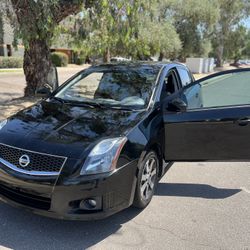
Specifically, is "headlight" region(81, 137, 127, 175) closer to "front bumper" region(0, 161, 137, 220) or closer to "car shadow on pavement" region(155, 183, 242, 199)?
"front bumper" region(0, 161, 137, 220)

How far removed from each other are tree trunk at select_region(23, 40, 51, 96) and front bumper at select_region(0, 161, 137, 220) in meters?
6.68

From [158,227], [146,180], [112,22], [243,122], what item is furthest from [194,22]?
[158,227]

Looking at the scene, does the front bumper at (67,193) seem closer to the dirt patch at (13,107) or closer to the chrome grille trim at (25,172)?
the chrome grille trim at (25,172)

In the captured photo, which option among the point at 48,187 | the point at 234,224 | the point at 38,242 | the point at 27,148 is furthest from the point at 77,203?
the point at 234,224

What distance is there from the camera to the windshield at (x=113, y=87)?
13.8 feet

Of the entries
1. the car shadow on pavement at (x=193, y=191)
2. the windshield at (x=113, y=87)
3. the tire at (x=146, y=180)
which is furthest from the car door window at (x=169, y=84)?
the car shadow on pavement at (x=193, y=191)

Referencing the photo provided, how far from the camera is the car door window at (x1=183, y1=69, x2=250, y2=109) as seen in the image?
14.0ft

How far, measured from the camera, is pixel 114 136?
328 cm

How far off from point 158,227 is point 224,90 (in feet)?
8.89

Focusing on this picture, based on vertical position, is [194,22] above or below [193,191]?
above

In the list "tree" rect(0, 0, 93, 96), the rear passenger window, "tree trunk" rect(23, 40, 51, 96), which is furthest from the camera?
"tree trunk" rect(23, 40, 51, 96)

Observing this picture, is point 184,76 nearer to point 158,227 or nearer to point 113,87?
point 113,87

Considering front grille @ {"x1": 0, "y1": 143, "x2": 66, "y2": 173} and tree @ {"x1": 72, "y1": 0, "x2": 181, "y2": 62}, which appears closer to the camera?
front grille @ {"x1": 0, "y1": 143, "x2": 66, "y2": 173}

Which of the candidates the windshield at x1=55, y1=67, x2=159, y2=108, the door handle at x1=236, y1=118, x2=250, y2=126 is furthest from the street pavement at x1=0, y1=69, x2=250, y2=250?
the windshield at x1=55, y1=67, x2=159, y2=108
